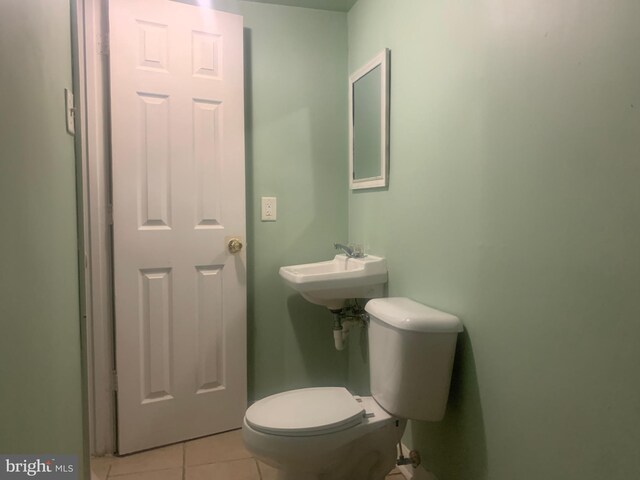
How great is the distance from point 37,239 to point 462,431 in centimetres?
132

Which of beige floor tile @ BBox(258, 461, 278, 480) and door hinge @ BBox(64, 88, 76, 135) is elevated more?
door hinge @ BBox(64, 88, 76, 135)

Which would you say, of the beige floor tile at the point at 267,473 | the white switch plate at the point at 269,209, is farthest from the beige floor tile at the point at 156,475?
the white switch plate at the point at 269,209

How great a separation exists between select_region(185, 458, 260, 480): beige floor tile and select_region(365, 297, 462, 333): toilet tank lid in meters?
0.89

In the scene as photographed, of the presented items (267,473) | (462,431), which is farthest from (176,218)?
(462,431)

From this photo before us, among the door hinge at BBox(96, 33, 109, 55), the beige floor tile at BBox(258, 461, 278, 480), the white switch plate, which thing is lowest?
the beige floor tile at BBox(258, 461, 278, 480)

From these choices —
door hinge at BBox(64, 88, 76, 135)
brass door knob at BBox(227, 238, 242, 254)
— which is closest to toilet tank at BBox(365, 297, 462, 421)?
brass door knob at BBox(227, 238, 242, 254)

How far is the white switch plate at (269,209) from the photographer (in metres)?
2.12

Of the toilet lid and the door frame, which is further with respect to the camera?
the door frame

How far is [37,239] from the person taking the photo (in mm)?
917

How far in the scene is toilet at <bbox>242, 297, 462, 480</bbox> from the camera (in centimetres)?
129

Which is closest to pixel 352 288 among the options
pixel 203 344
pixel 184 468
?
pixel 203 344

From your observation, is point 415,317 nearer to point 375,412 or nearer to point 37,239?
point 375,412

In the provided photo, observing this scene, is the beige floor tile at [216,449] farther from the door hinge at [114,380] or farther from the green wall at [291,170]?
the door hinge at [114,380]

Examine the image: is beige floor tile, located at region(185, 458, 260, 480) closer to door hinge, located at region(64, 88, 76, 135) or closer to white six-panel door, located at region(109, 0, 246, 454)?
white six-panel door, located at region(109, 0, 246, 454)
